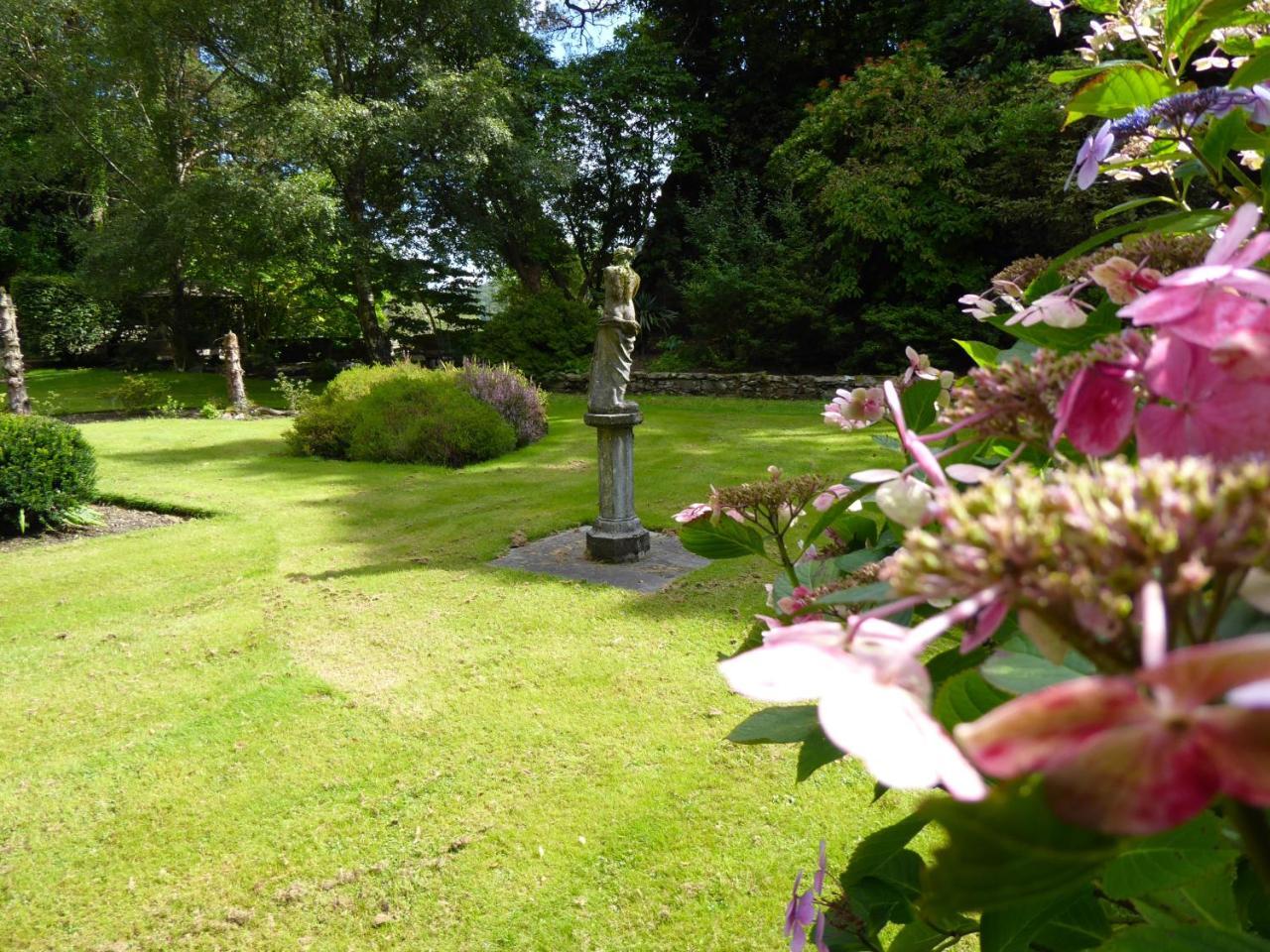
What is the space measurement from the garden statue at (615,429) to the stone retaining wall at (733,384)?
7.22 m

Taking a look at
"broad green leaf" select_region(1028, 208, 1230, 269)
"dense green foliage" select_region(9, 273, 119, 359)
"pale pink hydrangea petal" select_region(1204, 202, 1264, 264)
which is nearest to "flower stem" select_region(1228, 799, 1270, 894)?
"pale pink hydrangea petal" select_region(1204, 202, 1264, 264)

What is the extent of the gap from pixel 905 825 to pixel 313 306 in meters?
24.5

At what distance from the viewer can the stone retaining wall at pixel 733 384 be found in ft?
44.1

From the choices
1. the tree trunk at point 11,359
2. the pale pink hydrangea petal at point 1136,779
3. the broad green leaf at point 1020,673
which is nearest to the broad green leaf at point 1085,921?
the broad green leaf at point 1020,673

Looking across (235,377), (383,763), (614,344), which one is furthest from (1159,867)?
(235,377)

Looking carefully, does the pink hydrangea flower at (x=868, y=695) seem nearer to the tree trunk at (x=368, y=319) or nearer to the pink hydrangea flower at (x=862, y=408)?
the pink hydrangea flower at (x=862, y=408)

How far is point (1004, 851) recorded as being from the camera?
0.26 m

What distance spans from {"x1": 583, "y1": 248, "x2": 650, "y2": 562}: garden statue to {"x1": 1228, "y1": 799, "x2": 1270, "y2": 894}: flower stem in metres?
5.36

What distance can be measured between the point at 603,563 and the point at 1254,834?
17.8 ft

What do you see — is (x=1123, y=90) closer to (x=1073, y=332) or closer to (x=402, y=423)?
(x=1073, y=332)

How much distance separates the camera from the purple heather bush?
10680 millimetres

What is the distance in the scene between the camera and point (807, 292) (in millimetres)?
14211

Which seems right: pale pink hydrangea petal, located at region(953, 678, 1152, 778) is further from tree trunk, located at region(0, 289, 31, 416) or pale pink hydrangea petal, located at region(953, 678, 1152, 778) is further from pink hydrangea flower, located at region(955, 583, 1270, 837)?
tree trunk, located at region(0, 289, 31, 416)

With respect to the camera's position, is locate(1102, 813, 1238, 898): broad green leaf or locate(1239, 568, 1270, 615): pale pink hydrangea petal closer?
locate(1239, 568, 1270, 615): pale pink hydrangea petal
